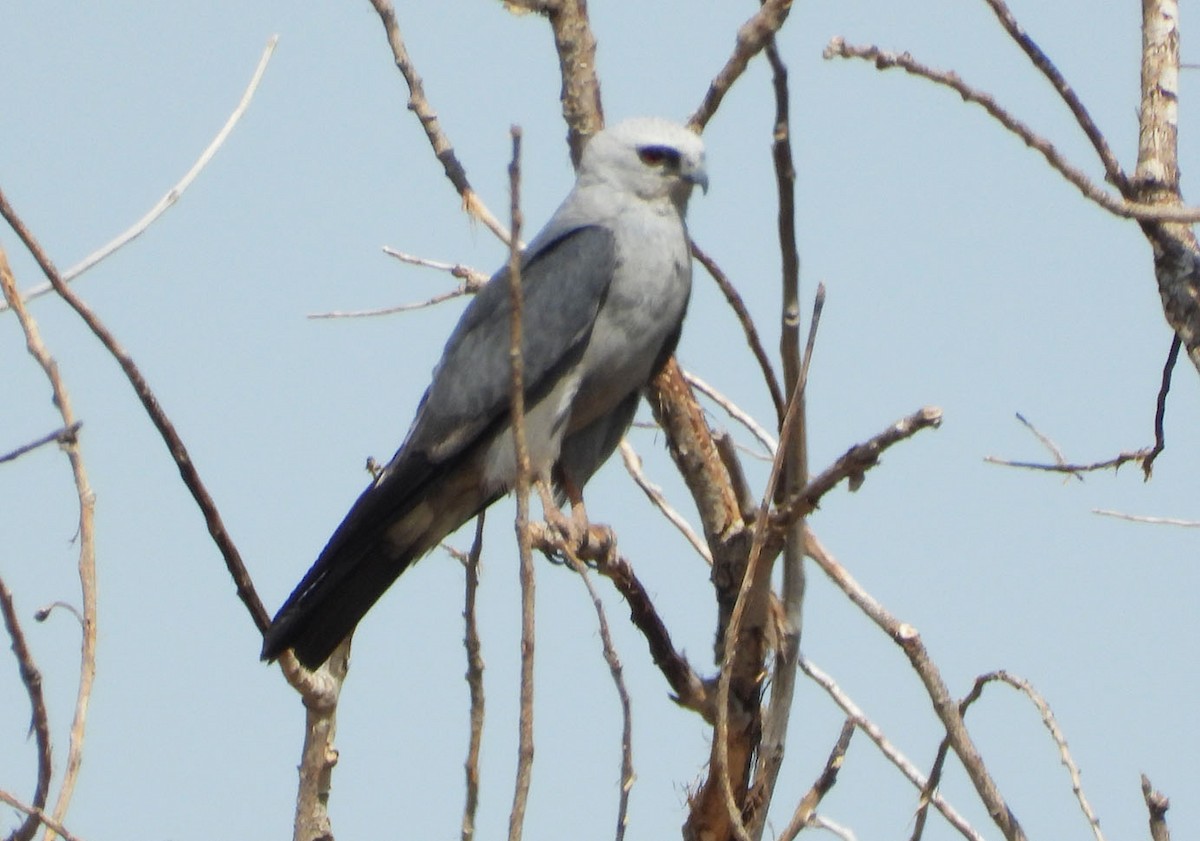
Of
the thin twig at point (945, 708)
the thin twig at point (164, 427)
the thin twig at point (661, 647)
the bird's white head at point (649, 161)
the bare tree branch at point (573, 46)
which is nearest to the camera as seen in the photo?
the thin twig at point (164, 427)

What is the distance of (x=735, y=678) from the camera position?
3820mm

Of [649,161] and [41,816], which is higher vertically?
[649,161]

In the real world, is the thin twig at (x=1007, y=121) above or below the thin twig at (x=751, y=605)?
above

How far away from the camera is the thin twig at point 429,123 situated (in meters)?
4.52

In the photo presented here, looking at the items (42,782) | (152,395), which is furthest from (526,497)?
(42,782)

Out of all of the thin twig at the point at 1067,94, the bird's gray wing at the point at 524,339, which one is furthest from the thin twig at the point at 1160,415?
the bird's gray wing at the point at 524,339

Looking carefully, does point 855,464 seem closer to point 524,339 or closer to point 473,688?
point 473,688

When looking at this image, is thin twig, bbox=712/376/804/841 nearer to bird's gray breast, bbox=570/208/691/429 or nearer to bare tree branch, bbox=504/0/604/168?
bird's gray breast, bbox=570/208/691/429

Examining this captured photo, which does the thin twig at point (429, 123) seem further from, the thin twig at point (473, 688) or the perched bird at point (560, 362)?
the thin twig at point (473, 688)

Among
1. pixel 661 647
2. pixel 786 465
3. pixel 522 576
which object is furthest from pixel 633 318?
pixel 522 576

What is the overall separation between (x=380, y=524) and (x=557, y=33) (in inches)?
58.2

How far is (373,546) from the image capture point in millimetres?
4738

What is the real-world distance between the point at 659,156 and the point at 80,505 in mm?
2794

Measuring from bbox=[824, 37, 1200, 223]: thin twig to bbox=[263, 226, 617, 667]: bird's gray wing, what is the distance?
151 centimetres
